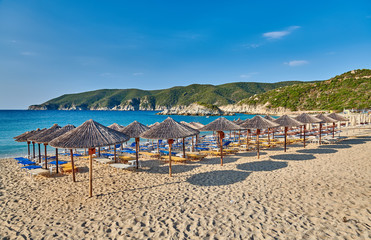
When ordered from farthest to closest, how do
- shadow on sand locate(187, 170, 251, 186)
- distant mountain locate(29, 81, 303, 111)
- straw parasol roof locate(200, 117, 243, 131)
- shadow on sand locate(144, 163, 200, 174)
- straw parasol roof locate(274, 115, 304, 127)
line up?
distant mountain locate(29, 81, 303, 111) → straw parasol roof locate(274, 115, 304, 127) → straw parasol roof locate(200, 117, 243, 131) → shadow on sand locate(144, 163, 200, 174) → shadow on sand locate(187, 170, 251, 186)

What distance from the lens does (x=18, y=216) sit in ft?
18.7

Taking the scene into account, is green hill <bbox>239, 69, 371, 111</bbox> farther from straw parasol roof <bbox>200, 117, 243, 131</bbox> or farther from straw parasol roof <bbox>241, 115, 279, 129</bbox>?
straw parasol roof <bbox>200, 117, 243, 131</bbox>

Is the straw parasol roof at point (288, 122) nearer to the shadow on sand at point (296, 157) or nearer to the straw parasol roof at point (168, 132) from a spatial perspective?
the shadow on sand at point (296, 157)

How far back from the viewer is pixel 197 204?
608 centimetres

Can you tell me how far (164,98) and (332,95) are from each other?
12178 centimetres

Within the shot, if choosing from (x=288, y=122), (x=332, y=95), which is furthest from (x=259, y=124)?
(x=332, y=95)

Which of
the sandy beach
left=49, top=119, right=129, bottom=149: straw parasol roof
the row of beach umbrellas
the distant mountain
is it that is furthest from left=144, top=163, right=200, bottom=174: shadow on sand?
the distant mountain

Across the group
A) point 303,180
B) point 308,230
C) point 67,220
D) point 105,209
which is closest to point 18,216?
point 67,220

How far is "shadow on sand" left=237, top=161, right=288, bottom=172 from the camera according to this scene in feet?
32.5

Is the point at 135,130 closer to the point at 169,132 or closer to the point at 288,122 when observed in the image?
the point at 169,132

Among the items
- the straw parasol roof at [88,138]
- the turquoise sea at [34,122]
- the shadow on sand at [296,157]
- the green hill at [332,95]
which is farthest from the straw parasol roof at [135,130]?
the green hill at [332,95]

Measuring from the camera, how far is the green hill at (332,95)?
166 feet

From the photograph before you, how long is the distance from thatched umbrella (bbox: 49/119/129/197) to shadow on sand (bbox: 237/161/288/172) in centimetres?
642

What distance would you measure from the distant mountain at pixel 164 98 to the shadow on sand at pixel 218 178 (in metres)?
112
